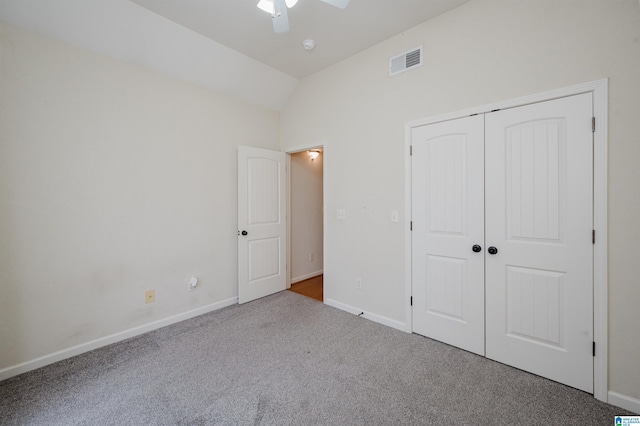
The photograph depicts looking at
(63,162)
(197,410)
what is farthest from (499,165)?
(63,162)

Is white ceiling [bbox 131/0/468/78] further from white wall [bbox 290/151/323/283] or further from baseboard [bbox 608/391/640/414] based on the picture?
baseboard [bbox 608/391/640/414]

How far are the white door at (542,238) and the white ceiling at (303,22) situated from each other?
124 cm

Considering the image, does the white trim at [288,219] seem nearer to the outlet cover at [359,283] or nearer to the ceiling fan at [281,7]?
the outlet cover at [359,283]

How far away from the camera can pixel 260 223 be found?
3648mm

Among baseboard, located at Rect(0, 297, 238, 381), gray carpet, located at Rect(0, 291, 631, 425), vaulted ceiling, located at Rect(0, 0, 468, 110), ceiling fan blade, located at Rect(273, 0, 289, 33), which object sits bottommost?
gray carpet, located at Rect(0, 291, 631, 425)

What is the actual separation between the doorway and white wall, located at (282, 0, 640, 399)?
0.68 m

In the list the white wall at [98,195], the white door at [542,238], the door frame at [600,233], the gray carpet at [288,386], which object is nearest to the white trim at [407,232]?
the gray carpet at [288,386]

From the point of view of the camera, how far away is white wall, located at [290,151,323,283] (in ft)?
14.1

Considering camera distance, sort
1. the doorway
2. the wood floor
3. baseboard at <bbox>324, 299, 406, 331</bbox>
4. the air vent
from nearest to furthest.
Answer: the air vent
baseboard at <bbox>324, 299, 406, 331</bbox>
the wood floor
the doorway

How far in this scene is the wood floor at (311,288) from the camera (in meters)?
3.76

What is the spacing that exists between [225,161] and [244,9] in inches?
64.5

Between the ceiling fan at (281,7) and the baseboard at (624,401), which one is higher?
the ceiling fan at (281,7)

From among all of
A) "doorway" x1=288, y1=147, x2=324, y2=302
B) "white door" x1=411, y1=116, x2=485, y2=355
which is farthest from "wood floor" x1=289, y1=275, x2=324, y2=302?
"white door" x1=411, y1=116, x2=485, y2=355

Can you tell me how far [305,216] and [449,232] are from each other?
2534 millimetres
